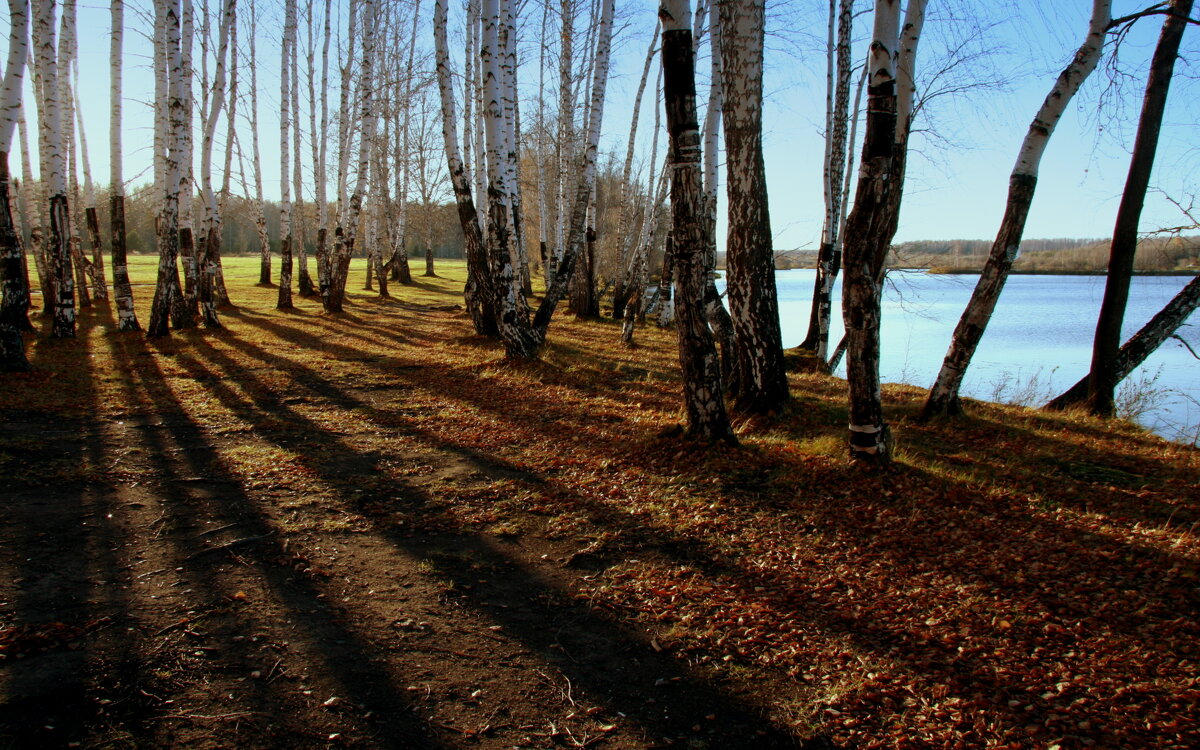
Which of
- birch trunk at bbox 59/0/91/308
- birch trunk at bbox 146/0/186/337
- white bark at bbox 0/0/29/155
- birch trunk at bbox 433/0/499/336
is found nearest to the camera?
white bark at bbox 0/0/29/155

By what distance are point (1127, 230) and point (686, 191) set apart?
647 centimetres

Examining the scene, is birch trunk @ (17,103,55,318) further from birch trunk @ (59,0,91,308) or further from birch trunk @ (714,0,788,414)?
birch trunk @ (714,0,788,414)

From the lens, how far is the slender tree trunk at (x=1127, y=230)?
299 inches

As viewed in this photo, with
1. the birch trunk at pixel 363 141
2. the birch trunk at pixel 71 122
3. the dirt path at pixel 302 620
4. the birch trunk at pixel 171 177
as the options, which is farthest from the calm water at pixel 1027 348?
the birch trunk at pixel 71 122

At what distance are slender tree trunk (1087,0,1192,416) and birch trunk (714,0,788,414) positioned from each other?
173 inches

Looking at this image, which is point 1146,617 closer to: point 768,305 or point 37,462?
point 768,305

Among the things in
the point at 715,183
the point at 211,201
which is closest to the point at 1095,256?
the point at 715,183

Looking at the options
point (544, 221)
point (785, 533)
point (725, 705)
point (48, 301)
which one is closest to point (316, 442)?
point (785, 533)

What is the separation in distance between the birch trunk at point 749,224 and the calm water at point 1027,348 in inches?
162

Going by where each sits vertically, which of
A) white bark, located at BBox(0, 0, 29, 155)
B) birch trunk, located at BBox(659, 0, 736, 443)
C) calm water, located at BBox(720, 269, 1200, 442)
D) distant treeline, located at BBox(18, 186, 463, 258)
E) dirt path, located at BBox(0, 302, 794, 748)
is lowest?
dirt path, located at BBox(0, 302, 794, 748)

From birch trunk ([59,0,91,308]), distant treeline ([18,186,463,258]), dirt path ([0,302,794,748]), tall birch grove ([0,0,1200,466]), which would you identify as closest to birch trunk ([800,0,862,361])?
tall birch grove ([0,0,1200,466])

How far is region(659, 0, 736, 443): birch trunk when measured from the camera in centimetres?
494

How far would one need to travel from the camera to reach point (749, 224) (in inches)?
258

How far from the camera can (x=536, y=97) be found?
23922 millimetres
